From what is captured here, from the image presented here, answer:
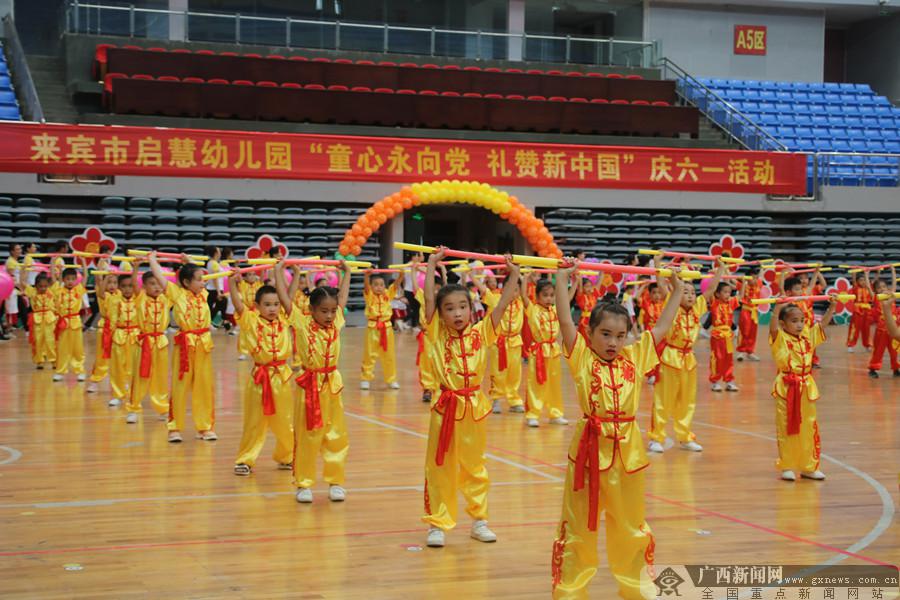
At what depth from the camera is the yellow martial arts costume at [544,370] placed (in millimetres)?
11219

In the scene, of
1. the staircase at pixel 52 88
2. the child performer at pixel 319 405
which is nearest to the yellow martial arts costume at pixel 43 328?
the staircase at pixel 52 88

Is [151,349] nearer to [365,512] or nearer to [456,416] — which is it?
[365,512]

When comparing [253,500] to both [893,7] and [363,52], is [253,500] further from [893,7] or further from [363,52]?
[893,7]

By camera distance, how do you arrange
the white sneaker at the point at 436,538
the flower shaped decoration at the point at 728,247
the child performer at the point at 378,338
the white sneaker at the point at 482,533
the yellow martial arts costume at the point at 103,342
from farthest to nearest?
the flower shaped decoration at the point at 728,247 < the child performer at the point at 378,338 < the yellow martial arts costume at the point at 103,342 < the white sneaker at the point at 482,533 < the white sneaker at the point at 436,538

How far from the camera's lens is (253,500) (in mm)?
7527

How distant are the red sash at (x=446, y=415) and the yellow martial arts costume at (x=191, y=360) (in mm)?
3866

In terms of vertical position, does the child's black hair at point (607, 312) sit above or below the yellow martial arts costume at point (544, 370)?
above

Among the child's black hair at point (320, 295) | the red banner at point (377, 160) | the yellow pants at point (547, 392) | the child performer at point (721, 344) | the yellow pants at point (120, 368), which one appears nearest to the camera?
the child's black hair at point (320, 295)

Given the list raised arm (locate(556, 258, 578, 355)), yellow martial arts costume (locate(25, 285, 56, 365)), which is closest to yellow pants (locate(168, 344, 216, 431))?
raised arm (locate(556, 258, 578, 355))

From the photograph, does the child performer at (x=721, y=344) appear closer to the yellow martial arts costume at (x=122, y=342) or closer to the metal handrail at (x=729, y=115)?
the yellow martial arts costume at (x=122, y=342)

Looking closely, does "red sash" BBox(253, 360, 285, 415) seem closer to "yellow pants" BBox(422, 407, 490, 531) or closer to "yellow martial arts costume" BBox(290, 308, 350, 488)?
"yellow martial arts costume" BBox(290, 308, 350, 488)

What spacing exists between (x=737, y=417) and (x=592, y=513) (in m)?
7.37

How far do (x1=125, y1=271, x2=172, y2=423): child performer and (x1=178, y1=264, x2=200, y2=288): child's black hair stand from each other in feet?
1.31

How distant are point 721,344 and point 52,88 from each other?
1582 centimetres
